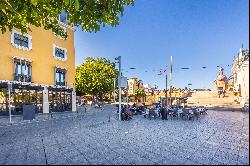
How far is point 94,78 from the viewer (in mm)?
58594

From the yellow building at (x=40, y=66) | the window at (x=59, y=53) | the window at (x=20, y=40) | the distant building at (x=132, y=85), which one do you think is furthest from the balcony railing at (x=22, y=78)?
the distant building at (x=132, y=85)

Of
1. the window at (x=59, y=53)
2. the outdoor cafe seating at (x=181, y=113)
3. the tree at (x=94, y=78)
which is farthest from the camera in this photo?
the tree at (x=94, y=78)

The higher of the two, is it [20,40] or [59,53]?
[20,40]

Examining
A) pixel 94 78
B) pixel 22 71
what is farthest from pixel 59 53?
pixel 94 78

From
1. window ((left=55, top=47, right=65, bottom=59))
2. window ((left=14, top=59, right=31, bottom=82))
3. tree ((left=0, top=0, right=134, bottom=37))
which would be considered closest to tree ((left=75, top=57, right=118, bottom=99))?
window ((left=55, top=47, right=65, bottom=59))

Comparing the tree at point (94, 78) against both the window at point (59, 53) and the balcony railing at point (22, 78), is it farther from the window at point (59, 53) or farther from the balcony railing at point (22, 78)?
the balcony railing at point (22, 78)

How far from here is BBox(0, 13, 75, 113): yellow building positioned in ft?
91.2

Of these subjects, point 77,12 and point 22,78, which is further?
point 22,78

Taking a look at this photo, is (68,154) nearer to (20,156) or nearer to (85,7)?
(20,156)

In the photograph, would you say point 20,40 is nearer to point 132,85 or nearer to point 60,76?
point 60,76

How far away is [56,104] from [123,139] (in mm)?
25739

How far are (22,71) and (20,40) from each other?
11.0 ft

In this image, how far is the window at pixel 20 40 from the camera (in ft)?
93.5

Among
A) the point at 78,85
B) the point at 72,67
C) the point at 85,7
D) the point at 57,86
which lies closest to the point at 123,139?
the point at 85,7
